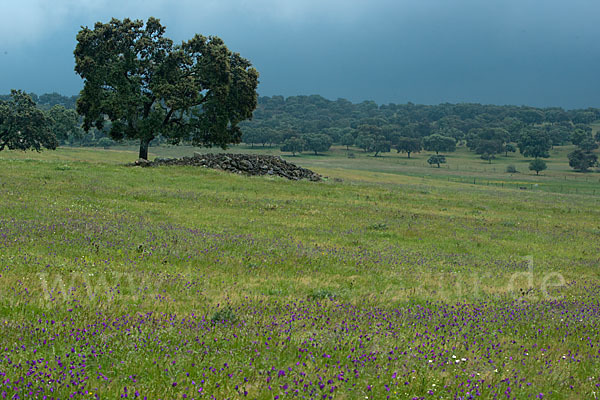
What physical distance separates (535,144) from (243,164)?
590 ft

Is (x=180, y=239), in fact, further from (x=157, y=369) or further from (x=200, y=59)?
(x=200, y=59)

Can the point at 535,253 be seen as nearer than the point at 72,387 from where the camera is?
No

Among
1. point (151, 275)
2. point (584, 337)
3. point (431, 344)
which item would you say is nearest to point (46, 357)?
point (151, 275)

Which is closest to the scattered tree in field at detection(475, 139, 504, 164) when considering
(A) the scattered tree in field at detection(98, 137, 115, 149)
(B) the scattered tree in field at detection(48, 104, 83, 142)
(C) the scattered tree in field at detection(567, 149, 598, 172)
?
(C) the scattered tree in field at detection(567, 149, 598, 172)

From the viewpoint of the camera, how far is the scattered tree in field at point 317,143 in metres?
189

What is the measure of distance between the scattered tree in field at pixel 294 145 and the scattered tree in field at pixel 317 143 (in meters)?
4.56

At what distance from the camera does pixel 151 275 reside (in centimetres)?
943

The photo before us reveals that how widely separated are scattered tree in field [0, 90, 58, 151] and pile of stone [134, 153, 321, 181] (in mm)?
26891

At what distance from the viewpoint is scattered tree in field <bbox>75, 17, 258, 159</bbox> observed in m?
41.9

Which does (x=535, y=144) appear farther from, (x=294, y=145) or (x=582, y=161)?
(x=294, y=145)

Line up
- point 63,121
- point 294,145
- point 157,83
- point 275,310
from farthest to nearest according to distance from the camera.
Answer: point 294,145 < point 63,121 < point 157,83 < point 275,310

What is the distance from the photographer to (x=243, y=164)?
42.9 m

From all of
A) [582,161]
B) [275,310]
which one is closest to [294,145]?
[582,161]

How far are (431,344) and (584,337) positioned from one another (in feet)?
10.5
